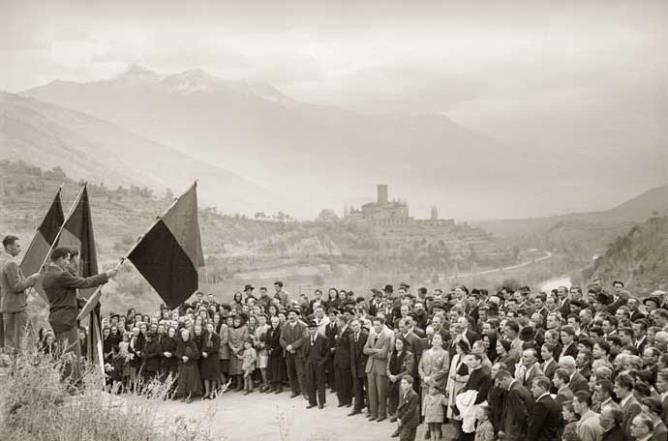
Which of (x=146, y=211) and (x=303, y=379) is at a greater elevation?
(x=146, y=211)

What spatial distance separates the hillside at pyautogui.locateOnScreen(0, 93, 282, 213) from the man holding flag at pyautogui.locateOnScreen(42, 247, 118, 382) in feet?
145

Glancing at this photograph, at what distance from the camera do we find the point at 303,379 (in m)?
16.1

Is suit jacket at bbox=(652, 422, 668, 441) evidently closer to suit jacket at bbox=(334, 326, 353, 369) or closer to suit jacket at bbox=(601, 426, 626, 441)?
suit jacket at bbox=(601, 426, 626, 441)

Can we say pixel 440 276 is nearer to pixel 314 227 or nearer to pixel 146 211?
pixel 314 227

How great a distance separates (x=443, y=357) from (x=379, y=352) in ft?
6.63

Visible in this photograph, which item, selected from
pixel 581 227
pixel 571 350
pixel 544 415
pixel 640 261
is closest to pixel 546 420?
pixel 544 415

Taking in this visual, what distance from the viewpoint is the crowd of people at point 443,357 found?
878 centimetres

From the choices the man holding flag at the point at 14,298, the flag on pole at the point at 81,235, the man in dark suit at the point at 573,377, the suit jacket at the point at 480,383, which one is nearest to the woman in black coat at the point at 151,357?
the flag on pole at the point at 81,235

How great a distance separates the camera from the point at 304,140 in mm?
73812

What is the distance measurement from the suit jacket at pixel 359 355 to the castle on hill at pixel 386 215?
4131 cm

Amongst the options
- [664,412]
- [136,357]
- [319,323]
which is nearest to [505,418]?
[664,412]

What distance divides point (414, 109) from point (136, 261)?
4935 cm

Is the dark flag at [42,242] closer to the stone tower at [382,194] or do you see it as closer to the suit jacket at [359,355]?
the suit jacket at [359,355]

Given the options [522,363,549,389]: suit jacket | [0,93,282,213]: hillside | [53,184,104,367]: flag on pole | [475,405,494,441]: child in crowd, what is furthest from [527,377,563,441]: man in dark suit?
[0,93,282,213]: hillside
